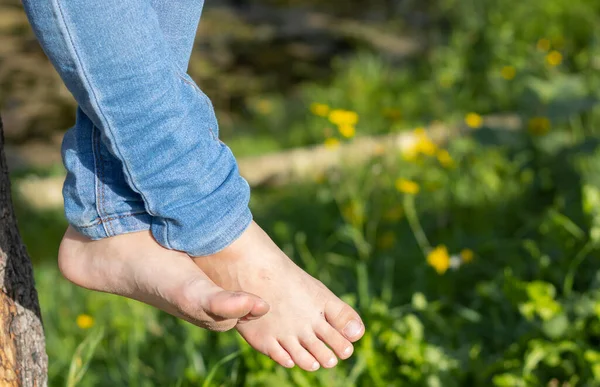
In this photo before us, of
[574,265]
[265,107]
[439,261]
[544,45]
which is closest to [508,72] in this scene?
[544,45]

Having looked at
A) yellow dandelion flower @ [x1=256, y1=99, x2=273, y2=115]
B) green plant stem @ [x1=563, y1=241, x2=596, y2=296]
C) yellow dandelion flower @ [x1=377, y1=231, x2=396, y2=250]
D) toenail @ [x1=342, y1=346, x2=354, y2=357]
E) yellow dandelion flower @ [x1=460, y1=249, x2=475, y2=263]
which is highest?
toenail @ [x1=342, y1=346, x2=354, y2=357]

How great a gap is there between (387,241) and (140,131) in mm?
1629

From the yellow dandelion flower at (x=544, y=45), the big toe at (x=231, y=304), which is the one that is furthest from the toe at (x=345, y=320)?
the yellow dandelion flower at (x=544, y=45)

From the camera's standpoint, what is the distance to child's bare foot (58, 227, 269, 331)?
111 centimetres

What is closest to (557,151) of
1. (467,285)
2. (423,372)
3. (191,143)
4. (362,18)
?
(467,285)

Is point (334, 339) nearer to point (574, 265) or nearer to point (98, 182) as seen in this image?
point (98, 182)

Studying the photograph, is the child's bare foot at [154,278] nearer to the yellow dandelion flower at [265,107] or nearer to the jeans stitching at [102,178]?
the jeans stitching at [102,178]

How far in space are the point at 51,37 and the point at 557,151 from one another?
2.12 meters

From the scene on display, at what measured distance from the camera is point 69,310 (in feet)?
8.36

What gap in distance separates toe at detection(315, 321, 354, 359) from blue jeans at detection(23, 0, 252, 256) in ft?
0.78

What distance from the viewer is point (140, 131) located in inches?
43.0

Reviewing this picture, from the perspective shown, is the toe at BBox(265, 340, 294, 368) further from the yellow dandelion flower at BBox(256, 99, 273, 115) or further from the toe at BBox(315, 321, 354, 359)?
the yellow dandelion flower at BBox(256, 99, 273, 115)

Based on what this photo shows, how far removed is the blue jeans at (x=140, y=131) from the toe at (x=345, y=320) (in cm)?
22

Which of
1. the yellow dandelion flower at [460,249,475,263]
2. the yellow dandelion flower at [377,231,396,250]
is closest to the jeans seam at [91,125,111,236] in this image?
the yellow dandelion flower at [460,249,475,263]
